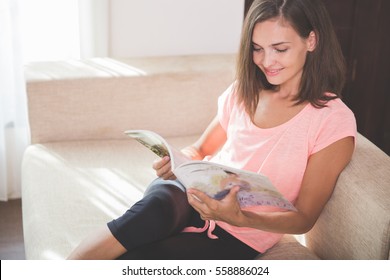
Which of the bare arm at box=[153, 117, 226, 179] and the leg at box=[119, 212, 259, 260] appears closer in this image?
the leg at box=[119, 212, 259, 260]

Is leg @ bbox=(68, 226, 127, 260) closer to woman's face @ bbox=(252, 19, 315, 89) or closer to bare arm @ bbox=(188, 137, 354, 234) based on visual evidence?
bare arm @ bbox=(188, 137, 354, 234)

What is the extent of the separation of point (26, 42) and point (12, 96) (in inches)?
8.9

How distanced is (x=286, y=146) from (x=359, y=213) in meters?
0.25

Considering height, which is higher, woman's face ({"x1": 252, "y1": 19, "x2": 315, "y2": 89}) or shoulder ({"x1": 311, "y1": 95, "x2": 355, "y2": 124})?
woman's face ({"x1": 252, "y1": 19, "x2": 315, "y2": 89})

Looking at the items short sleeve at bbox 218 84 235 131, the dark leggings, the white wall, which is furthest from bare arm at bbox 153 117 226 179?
the white wall

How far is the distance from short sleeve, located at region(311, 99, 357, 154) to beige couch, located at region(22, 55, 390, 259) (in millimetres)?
110

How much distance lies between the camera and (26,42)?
262 centimetres

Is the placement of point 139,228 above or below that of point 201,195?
below

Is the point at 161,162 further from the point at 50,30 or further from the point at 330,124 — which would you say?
the point at 50,30

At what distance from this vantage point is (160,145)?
62.9 inches

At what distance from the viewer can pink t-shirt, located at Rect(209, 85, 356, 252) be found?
5.49 feet

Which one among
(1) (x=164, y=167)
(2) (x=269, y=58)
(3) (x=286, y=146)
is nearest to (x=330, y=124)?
(3) (x=286, y=146)
